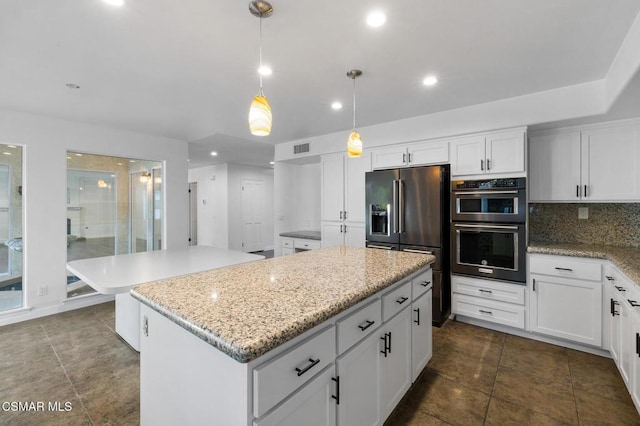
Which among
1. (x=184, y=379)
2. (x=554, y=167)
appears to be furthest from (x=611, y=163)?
(x=184, y=379)

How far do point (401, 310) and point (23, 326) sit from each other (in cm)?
422

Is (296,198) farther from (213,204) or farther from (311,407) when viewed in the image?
(311,407)

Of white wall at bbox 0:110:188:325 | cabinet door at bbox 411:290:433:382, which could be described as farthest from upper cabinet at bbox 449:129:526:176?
white wall at bbox 0:110:188:325

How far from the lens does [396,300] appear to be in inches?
69.8

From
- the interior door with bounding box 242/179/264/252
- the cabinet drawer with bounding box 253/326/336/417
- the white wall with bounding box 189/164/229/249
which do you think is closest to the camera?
the cabinet drawer with bounding box 253/326/336/417

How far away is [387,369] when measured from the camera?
5.53 ft

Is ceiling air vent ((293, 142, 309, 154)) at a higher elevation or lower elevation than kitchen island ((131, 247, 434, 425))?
higher

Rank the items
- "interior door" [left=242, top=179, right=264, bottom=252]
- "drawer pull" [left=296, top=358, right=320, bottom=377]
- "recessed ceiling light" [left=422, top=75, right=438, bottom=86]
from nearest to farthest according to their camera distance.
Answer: "drawer pull" [left=296, top=358, right=320, bottom=377], "recessed ceiling light" [left=422, top=75, right=438, bottom=86], "interior door" [left=242, top=179, right=264, bottom=252]

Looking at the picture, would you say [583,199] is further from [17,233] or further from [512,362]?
[17,233]

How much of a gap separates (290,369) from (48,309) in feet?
14.0

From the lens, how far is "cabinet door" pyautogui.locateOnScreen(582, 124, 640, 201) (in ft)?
8.79

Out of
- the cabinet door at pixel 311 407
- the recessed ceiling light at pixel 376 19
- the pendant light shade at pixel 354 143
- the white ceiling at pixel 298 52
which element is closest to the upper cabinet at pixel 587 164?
the white ceiling at pixel 298 52

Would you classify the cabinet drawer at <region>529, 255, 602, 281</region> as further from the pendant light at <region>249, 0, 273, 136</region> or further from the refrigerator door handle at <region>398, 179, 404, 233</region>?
the pendant light at <region>249, 0, 273, 136</region>

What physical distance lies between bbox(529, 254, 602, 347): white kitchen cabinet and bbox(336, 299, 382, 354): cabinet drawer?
7.28 feet
